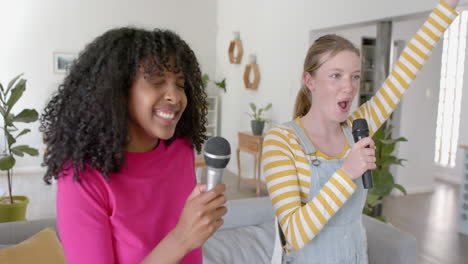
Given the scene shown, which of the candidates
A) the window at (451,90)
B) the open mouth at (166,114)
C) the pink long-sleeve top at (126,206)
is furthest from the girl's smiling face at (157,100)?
the window at (451,90)

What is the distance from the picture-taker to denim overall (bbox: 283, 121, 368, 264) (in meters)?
1.23

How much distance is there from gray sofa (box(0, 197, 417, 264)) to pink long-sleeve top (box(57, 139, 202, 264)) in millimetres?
1262

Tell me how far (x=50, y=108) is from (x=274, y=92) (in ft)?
15.1

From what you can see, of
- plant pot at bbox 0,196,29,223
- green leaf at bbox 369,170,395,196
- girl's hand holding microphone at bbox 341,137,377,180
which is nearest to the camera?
girl's hand holding microphone at bbox 341,137,377,180

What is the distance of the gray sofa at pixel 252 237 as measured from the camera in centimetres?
201

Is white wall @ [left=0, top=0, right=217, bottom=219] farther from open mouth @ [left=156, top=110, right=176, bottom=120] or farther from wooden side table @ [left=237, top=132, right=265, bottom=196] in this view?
open mouth @ [left=156, top=110, right=176, bottom=120]

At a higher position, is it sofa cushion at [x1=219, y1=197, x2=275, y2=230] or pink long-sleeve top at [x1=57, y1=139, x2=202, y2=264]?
pink long-sleeve top at [x1=57, y1=139, x2=202, y2=264]

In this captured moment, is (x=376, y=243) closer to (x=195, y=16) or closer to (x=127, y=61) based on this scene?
(x=127, y=61)

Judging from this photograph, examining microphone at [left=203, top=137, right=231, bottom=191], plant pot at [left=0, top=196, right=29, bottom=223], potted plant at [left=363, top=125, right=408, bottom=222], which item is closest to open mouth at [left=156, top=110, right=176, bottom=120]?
microphone at [left=203, top=137, right=231, bottom=191]

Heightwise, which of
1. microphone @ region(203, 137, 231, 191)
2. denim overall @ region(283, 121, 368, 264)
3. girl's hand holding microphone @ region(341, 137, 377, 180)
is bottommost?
denim overall @ region(283, 121, 368, 264)

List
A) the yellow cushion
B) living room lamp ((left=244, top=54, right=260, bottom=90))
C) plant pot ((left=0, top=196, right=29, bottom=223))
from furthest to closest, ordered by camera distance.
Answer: living room lamp ((left=244, top=54, right=260, bottom=90))
plant pot ((left=0, top=196, right=29, bottom=223))
the yellow cushion

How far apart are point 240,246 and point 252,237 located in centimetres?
14

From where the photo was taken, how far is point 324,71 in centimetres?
128

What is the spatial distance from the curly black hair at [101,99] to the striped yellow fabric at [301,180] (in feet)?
1.58
